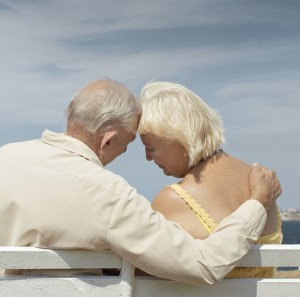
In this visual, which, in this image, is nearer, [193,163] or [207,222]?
[207,222]

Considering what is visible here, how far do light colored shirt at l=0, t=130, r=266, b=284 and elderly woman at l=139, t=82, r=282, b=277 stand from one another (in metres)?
0.30

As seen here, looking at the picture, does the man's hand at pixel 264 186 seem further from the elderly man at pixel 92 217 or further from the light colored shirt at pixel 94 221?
the light colored shirt at pixel 94 221

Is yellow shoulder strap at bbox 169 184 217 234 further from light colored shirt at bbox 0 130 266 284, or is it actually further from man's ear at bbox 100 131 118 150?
man's ear at bbox 100 131 118 150

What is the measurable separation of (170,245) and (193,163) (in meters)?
0.68

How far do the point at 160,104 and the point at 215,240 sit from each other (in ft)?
2.54

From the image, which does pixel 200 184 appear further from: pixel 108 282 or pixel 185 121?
pixel 108 282

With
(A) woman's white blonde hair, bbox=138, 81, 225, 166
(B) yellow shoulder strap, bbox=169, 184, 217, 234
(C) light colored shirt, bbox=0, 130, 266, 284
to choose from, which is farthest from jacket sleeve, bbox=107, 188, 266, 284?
(A) woman's white blonde hair, bbox=138, 81, 225, 166

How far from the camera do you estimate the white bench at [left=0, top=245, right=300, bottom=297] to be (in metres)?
2.86

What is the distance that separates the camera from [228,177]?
11.3 feet

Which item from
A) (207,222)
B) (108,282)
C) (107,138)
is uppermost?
(107,138)

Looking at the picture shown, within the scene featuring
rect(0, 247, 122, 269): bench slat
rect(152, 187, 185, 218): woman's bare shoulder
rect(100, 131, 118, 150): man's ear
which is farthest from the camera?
rect(152, 187, 185, 218): woman's bare shoulder

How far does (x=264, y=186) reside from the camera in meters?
3.37

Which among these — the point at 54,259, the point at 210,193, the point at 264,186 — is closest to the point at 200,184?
the point at 210,193

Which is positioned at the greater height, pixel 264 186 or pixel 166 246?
pixel 264 186
